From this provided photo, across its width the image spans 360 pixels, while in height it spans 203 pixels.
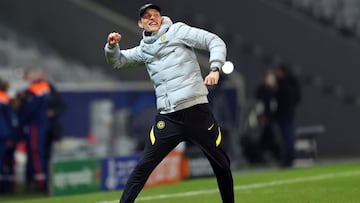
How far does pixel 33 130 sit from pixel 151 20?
29.9 feet

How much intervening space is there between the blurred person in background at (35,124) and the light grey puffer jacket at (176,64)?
28.3ft

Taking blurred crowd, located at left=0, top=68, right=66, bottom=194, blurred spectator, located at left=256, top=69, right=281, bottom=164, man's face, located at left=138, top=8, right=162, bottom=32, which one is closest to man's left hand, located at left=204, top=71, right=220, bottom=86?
man's face, located at left=138, top=8, right=162, bottom=32

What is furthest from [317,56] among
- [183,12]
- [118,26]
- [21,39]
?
[21,39]

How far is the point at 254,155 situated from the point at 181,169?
160 inches

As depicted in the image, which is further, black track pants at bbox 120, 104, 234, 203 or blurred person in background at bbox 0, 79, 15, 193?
blurred person in background at bbox 0, 79, 15, 193

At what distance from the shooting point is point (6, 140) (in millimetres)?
17875

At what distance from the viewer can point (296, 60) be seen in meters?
27.2

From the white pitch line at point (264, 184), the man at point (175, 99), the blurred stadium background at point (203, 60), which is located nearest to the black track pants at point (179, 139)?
the man at point (175, 99)

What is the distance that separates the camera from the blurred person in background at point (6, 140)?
689 inches

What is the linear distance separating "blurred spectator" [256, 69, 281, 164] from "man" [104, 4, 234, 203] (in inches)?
465

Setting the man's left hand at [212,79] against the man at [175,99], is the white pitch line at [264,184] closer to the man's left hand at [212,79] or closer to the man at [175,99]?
the man at [175,99]

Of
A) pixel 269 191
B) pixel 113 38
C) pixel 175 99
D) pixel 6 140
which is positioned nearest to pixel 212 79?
pixel 175 99

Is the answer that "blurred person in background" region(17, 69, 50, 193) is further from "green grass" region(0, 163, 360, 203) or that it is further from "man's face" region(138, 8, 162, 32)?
"man's face" region(138, 8, 162, 32)

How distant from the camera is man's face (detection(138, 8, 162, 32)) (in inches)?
372
